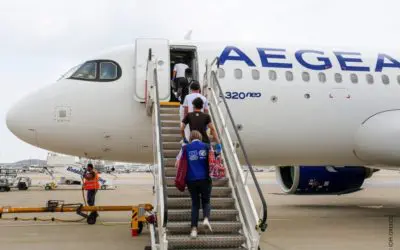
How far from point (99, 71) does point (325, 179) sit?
7998 millimetres

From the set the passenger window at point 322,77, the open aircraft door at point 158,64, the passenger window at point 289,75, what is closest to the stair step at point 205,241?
the open aircraft door at point 158,64

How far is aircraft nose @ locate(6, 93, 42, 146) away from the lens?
9.26 m

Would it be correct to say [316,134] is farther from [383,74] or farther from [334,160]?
[383,74]

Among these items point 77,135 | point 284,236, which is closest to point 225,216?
point 284,236

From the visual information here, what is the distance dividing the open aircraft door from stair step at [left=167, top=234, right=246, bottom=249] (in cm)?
366

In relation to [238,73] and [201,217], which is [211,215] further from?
[238,73]

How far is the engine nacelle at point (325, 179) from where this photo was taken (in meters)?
14.6

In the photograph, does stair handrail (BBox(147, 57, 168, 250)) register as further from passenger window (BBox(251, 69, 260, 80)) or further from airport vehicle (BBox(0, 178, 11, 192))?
airport vehicle (BBox(0, 178, 11, 192))

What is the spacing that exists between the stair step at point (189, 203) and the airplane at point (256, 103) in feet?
8.95

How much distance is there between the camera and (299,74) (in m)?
10.5

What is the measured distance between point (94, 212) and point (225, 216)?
494 cm

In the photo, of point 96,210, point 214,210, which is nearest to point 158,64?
point 96,210

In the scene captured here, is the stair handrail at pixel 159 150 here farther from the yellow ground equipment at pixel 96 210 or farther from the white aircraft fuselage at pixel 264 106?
the yellow ground equipment at pixel 96 210

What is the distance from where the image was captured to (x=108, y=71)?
9.80 m
